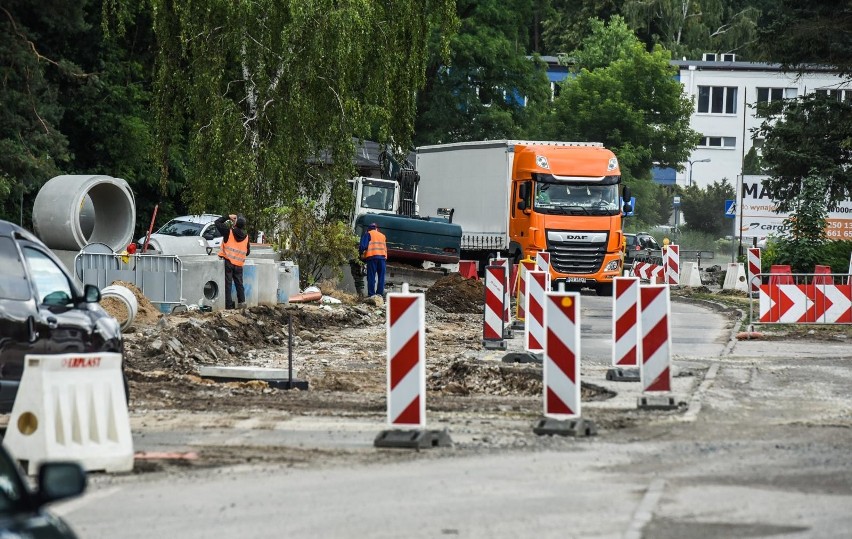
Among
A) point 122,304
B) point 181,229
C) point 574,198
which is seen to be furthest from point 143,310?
point 181,229

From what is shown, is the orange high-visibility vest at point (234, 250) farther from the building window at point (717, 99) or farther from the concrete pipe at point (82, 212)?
the building window at point (717, 99)

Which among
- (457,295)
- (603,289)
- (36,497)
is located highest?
(36,497)

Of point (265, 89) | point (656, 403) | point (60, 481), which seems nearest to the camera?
point (60, 481)

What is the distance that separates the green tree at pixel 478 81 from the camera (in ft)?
213

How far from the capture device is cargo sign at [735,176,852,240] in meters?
47.0

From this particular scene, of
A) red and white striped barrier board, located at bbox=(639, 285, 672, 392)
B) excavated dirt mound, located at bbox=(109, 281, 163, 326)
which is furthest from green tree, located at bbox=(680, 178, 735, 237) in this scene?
red and white striped barrier board, located at bbox=(639, 285, 672, 392)

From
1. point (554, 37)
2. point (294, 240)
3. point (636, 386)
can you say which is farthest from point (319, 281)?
point (554, 37)

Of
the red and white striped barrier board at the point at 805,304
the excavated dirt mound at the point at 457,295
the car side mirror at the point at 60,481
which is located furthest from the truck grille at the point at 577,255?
the car side mirror at the point at 60,481

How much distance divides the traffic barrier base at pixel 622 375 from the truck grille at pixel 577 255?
878 inches

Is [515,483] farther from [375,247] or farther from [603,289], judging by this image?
[603,289]

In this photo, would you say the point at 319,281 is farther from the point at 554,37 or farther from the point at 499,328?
the point at 554,37

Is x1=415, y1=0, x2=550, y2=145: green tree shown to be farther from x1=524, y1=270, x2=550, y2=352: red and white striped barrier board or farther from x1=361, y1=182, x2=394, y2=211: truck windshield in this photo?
x1=524, y1=270, x2=550, y2=352: red and white striped barrier board

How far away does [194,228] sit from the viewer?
41219mm

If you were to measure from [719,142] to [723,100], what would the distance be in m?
3.50
